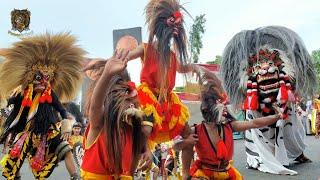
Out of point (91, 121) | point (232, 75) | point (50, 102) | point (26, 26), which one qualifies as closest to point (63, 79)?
point (50, 102)

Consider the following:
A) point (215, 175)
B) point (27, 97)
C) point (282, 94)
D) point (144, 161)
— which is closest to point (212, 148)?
point (215, 175)

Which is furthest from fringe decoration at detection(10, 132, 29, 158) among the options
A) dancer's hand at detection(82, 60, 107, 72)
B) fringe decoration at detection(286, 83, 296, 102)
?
fringe decoration at detection(286, 83, 296, 102)

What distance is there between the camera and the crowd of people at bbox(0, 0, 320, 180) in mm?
2854

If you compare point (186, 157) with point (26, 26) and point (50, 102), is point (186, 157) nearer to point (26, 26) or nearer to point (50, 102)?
point (50, 102)

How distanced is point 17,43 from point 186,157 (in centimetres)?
251

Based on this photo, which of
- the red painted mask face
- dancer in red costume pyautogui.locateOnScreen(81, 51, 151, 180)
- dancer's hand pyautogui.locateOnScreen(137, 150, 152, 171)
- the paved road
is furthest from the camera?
the paved road

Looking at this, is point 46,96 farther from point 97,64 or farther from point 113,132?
point 113,132

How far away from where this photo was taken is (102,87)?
264 cm

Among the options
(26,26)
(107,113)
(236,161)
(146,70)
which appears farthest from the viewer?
(236,161)

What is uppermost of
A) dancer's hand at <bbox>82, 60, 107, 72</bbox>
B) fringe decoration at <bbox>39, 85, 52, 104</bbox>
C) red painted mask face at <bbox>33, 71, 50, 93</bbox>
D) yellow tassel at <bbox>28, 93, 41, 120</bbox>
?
dancer's hand at <bbox>82, 60, 107, 72</bbox>

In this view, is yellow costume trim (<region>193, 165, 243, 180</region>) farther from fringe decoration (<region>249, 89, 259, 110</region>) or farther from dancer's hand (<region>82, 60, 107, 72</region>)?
fringe decoration (<region>249, 89, 259, 110</region>)

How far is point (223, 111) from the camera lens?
437cm

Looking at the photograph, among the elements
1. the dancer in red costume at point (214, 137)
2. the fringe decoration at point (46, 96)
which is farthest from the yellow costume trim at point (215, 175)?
the fringe decoration at point (46, 96)

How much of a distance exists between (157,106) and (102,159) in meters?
1.34
